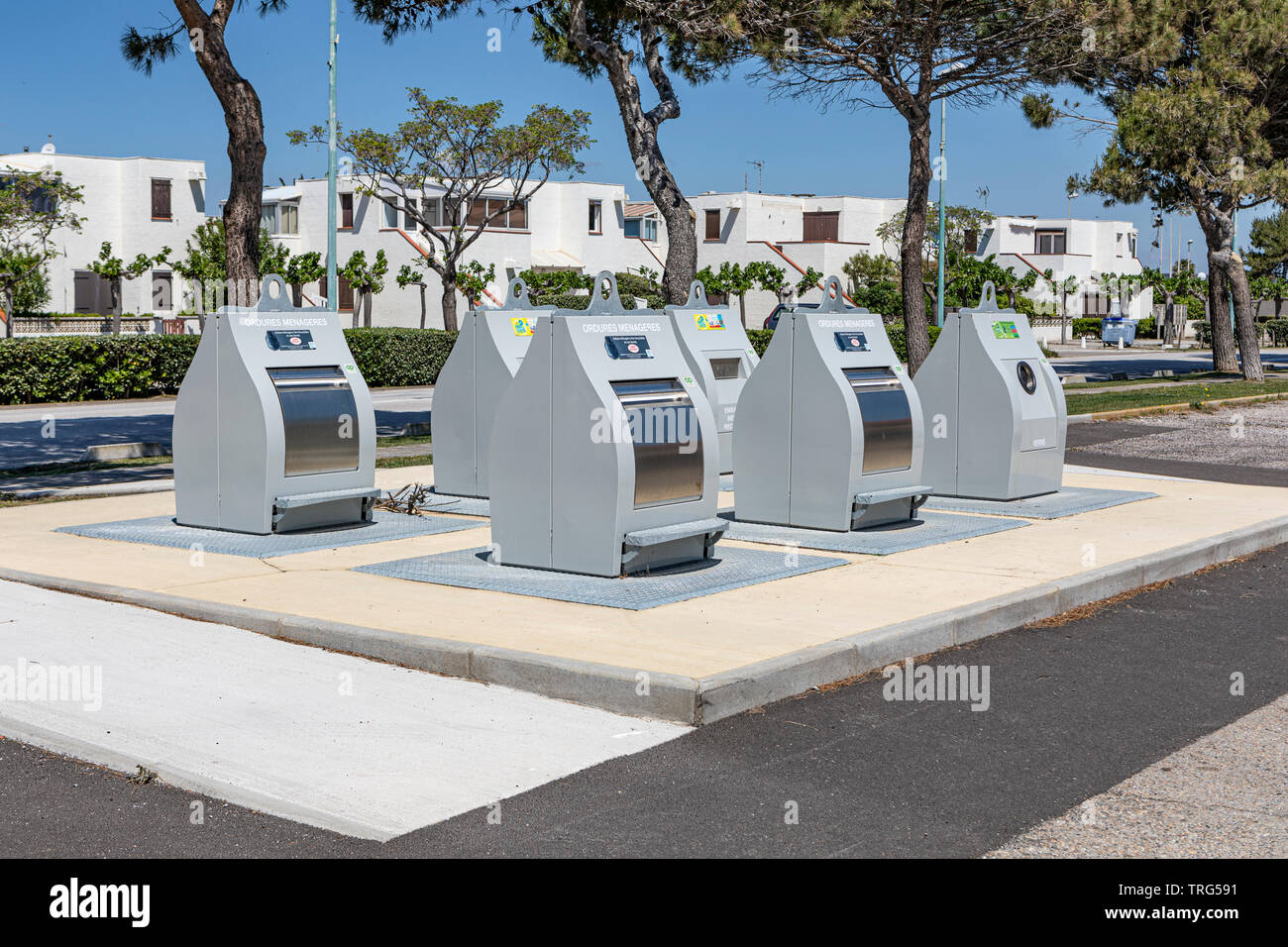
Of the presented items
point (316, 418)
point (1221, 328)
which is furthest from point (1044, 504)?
point (1221, 328)

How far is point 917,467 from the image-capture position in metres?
10.8

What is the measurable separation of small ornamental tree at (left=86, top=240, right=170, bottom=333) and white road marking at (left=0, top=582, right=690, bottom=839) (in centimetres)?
4979

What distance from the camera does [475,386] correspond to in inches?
462

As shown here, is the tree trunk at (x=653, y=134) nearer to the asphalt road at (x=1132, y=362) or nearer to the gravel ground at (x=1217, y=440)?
the gravel ground at (x=1217, y=440)

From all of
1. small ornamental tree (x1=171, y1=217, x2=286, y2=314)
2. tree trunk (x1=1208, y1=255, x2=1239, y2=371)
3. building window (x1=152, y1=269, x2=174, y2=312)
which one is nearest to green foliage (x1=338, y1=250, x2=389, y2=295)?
small ornamental tree (x1=171, y1=217, x2=286, y2=314)

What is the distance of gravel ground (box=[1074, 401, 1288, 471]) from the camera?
1719 cm

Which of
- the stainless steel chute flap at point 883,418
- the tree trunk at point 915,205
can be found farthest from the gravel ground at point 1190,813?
the tree trunk at point 915,205

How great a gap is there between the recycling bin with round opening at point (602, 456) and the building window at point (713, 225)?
6504 centimetres

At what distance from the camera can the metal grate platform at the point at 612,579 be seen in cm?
793

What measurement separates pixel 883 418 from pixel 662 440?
8.17ft
